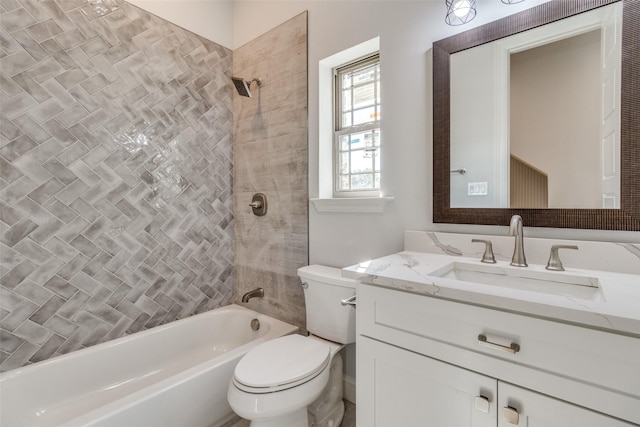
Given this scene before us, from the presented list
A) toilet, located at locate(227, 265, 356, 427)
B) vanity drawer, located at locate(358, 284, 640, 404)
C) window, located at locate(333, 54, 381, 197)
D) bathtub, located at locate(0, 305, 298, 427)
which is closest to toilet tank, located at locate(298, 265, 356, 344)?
toilet, located at locate(227, 265, 356, 427)

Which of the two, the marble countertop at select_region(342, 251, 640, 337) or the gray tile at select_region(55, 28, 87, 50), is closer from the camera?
the marble countertop at select_region(342, 251, 640, 337)

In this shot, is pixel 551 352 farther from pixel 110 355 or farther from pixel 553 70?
pixel 110 355

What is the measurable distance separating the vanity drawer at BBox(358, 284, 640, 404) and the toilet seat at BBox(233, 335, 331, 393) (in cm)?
40

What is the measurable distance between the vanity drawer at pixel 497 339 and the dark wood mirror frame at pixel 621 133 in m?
0.58

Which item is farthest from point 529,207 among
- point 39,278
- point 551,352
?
point 39,278

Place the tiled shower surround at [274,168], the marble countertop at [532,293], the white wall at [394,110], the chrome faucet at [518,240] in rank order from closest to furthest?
the marble countertop at [532,293] → the chrome faucet at [518,240] → the white wall at [394,110] → the tiled shower surround at [274,168]

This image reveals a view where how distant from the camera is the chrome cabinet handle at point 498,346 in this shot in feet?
2.40

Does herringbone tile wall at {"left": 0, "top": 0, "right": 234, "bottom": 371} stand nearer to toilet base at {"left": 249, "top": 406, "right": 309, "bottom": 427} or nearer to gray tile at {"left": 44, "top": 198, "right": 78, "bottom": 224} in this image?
gray tile at {"left": 44, "top": 198, "right": 78, "bottom": 224}

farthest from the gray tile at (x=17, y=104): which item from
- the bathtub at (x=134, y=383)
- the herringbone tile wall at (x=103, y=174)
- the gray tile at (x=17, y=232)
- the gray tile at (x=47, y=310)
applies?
the bathtub at (x=134, y=383)

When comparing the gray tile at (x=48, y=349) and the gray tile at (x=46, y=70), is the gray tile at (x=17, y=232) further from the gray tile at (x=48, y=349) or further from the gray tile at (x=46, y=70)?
the gray tile at (x=46, y=70)

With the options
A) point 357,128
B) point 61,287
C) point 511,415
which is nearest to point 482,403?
point 511,415

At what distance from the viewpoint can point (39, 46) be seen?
1.48m

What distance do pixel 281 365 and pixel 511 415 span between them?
33.7 inches

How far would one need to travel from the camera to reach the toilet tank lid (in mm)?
1474
